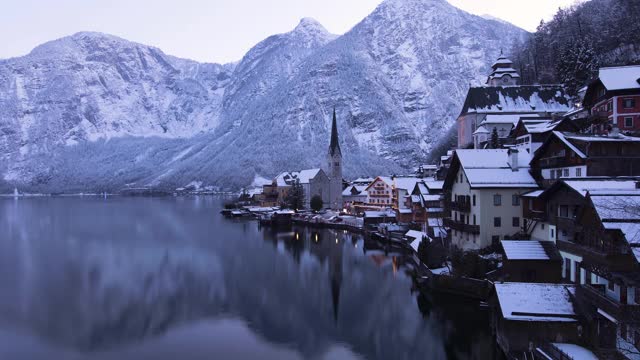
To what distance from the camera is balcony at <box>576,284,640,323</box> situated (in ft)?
53.9

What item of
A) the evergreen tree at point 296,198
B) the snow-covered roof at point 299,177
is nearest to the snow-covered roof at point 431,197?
the evergreen tree at point 296,198

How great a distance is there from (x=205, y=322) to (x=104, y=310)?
7.65 meters

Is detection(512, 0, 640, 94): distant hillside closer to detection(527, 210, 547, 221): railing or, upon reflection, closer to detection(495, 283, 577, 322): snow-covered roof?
detection(527, 210, 547, 221): railing

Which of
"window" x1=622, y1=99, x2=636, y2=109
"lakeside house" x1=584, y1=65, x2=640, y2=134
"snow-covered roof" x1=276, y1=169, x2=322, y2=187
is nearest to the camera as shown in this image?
"lakeside house" x1=584, y1=65, x2=640, y2=134

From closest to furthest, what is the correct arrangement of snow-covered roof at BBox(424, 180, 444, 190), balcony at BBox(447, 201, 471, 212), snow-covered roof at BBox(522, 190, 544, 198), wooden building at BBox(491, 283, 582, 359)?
1. wooden building at BBox(491, 283, 582, 359)
2. snow-covered roof at BBox(522, 190, 544, 198)
3. balcony at BBox(447, 201, 471, 212)
4. snow-covered roof at BBox(424, 180, 444, 190)

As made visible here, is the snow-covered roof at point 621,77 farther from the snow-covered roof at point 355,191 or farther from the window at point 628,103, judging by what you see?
the snow-covered roof at point 355,191

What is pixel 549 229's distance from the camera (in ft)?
92.4

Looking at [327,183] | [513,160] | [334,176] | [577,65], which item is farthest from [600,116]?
[327,183]

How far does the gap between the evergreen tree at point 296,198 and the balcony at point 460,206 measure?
5895 cm

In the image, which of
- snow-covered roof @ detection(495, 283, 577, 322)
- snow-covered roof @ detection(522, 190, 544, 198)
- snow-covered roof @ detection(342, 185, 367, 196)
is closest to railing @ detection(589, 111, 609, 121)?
snow-covered roof @ detection(522, 190, 544, 198)

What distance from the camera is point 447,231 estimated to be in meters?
42.4

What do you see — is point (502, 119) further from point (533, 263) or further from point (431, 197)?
point (533, 263)

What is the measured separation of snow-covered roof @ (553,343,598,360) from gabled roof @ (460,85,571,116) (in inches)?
2037

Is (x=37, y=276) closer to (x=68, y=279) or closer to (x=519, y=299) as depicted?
(x=68, y=279)
